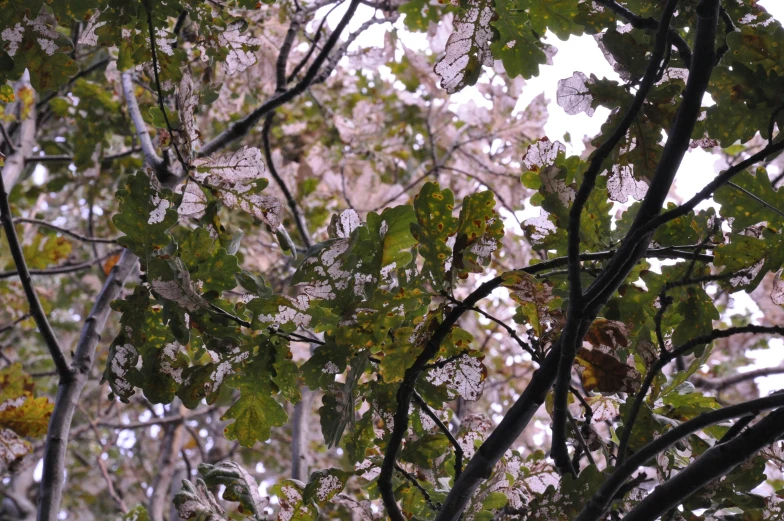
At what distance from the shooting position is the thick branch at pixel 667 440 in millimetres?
662

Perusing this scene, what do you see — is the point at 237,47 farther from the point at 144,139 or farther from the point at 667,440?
the point at 667,440

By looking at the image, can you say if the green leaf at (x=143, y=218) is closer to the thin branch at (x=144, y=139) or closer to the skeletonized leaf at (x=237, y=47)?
the skeletonized leaf at (x=237, y=47)

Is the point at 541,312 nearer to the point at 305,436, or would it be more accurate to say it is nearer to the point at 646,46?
→ the point at 646,46

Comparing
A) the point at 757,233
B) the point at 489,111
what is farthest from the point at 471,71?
the point at 489,111

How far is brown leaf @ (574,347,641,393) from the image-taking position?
3.08 feet

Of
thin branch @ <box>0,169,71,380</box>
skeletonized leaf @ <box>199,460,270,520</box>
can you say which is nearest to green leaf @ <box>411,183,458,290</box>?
skeletonized leaf @ <box>199,460,270,520</box>

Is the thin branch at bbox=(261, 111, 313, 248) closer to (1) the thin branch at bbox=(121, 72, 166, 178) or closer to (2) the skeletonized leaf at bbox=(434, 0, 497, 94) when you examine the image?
(1) the thin branch at bbox=(121, 72, 166, 178)

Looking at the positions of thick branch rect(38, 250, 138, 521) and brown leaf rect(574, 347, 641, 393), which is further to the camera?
thick branch rect(38, 250, 138, 521)

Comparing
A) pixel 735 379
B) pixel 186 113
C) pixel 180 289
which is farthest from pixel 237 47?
pixel 735 379

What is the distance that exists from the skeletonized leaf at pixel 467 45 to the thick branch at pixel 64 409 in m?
0.99

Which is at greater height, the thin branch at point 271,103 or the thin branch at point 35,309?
the thin branch at point 271,103

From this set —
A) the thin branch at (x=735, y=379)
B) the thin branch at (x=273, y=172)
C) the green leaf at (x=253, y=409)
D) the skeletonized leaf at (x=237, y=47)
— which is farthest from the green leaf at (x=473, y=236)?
the thin branch at (x=735, y=379)

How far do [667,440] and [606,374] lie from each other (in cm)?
26

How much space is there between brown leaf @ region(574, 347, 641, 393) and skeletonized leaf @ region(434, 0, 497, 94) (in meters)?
0.47
